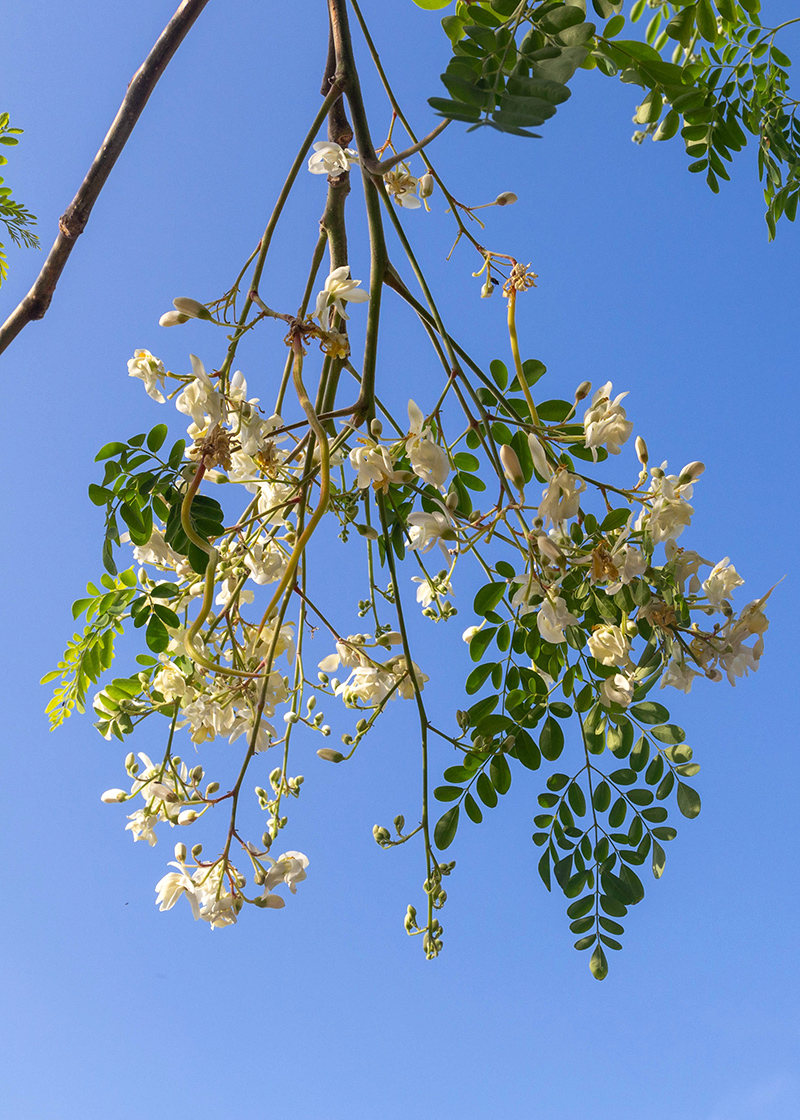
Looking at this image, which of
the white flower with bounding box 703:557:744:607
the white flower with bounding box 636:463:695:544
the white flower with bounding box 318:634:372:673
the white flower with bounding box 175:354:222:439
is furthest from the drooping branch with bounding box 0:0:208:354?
the white flower with bounding box 703:557:744:607

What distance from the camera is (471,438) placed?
995 mm

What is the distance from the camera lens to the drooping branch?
106 centimetres

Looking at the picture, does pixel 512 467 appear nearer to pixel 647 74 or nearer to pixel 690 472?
pixel 690 472

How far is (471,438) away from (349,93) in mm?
423

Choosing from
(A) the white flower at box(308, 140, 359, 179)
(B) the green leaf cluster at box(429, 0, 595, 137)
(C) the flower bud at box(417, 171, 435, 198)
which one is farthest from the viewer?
(C) the flower bud at box(417, 171, 435, 198)

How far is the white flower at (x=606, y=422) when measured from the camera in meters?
0.83

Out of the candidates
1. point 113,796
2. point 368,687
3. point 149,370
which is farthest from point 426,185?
point 113,796

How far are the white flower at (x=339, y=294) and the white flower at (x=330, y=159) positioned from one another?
0.23 m

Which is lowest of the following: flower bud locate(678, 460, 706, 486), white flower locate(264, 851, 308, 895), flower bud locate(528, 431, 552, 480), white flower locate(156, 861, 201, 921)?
white flower locate(156, 861, 201, 921)

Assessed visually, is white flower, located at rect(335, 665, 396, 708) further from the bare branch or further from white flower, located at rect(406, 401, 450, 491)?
the bare branch

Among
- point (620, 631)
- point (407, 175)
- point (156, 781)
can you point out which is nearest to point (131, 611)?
point (156, 781)

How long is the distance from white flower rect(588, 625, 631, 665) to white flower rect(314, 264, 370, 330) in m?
0.42

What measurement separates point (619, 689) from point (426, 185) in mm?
731

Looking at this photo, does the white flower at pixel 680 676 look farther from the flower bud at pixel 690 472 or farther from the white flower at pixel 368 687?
the white flower at pixel 368 687
